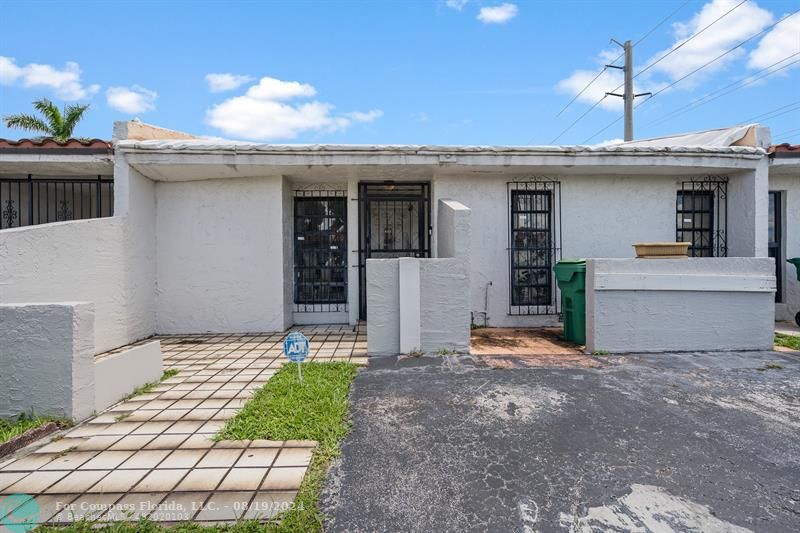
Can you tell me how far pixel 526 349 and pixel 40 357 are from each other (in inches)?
219

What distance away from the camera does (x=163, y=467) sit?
8.38 ft

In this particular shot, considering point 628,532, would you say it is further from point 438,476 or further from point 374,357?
point 374,357

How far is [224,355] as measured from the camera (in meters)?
5.45

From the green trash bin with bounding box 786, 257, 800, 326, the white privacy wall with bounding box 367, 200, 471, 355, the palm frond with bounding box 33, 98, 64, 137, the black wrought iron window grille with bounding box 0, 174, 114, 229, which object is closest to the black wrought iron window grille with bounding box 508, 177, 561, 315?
the white privacy wall with bounding box 367, 200, 471, 355

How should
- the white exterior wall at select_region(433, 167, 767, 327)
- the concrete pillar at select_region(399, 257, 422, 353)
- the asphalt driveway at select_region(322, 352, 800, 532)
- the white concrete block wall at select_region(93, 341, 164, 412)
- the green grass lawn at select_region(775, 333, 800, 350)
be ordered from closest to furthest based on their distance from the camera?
the asphalt driveway at select_region(322, 352, 800, 532)
the white concrete block wall at select_region(93, 341, 164, 412)
the concrete pillar at select_region(399, 257, 422, 353)
the green grass lawn at select_region(775, 333, 800, 350)
the white exterior wall at select_region(433, 167, 767, 327)

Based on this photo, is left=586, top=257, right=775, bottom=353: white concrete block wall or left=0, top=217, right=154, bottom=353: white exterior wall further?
left=586, top=257, right=775, bottom=353: white concrete block wall

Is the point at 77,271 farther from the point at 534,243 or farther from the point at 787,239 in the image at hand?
the point at 787,239

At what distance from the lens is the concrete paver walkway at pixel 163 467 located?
2.14 meters

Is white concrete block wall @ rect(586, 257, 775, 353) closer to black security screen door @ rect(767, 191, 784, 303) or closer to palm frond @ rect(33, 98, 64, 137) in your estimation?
black security screen door @ rect(767, 191, 784, 303)

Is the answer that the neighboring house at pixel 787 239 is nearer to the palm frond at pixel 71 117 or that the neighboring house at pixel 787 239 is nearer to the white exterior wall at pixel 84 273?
the white exterior wall at pixel 84 273

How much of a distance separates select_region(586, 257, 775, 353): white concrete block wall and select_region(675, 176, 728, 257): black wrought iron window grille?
2.10 meters

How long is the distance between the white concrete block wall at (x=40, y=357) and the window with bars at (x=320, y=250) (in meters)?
4.67

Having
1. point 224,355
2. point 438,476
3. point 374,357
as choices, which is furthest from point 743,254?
point 224,355

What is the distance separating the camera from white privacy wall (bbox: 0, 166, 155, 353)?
166 inches
